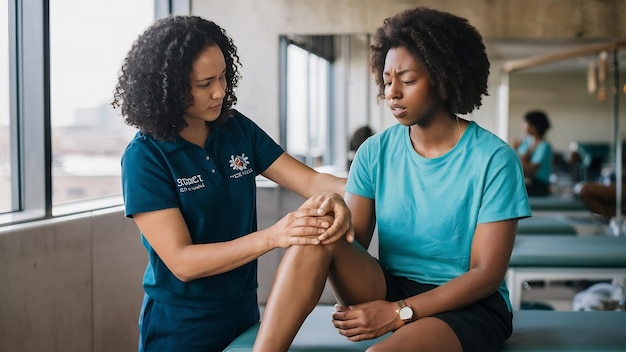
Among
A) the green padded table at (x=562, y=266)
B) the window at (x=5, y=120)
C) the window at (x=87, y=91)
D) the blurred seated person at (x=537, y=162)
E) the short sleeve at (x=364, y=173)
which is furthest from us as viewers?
the blurred seated person at (x=537, y=162)

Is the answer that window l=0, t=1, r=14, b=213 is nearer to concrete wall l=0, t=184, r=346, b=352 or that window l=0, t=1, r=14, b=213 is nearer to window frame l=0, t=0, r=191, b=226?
window frame l=0, t=0, r=191, b=226

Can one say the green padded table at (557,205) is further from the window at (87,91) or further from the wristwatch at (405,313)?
the wristwatch at (405,313)

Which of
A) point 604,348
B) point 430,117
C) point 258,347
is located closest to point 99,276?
point 258,347

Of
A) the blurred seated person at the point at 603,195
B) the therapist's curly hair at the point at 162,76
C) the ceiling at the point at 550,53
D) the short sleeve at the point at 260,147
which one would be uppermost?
the ceiling at the point at 550,53

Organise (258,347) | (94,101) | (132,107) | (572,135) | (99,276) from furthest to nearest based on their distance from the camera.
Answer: (572,135) < (94,101) < (99,276) < (132,107) < (258,347)

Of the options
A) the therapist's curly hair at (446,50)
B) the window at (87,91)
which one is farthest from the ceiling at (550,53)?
the therapist's curly hair at (446,50)

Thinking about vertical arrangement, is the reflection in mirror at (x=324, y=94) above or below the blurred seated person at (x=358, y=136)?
above

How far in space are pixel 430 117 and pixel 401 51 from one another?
17 cm

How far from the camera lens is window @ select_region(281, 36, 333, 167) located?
418cm

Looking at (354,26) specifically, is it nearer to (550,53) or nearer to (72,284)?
(550,53)

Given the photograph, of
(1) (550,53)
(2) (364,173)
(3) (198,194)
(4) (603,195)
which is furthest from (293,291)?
(4) (603,195)

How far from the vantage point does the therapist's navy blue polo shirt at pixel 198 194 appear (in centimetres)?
165

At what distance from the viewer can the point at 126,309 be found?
286 centimetres

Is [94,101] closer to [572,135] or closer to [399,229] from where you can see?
[399,229]
